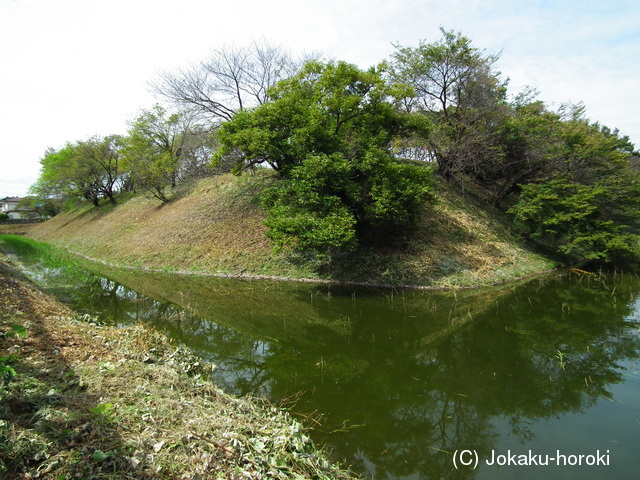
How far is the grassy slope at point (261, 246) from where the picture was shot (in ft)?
50.2

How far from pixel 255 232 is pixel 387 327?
1158 cm

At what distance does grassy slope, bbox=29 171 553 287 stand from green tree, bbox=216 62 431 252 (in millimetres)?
1576

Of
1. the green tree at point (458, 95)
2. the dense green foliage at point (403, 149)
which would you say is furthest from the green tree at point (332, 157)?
the green tree at point (458, 95)

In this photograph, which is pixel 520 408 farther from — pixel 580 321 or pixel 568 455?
pixel 580 321

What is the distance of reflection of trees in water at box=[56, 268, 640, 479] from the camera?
16.0 feet

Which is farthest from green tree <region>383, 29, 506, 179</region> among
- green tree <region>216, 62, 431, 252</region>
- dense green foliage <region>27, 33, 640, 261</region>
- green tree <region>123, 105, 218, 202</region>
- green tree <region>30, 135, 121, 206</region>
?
green tree <region>30, 135, 121, 206</region>

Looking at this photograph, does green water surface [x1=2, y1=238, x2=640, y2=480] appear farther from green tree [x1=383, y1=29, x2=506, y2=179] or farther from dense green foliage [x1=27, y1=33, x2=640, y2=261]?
green tree [x1=383, y1=29, x2=506, y2=179]

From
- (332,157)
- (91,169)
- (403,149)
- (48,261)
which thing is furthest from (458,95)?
(91,169)

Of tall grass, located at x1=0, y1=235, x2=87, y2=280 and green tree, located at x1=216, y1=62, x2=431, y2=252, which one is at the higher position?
green tree, located at x1=216, y1=62, x2=431, y2=252

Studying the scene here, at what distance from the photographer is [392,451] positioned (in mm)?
4508

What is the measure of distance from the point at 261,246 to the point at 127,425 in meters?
14.5

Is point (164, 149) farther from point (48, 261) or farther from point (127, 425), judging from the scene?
point (127, 425)

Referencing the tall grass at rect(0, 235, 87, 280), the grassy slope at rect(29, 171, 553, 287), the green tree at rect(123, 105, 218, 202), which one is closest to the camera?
the grassy slope at rect(29, 171, 553, 287)

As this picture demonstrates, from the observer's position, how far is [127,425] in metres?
3.70
